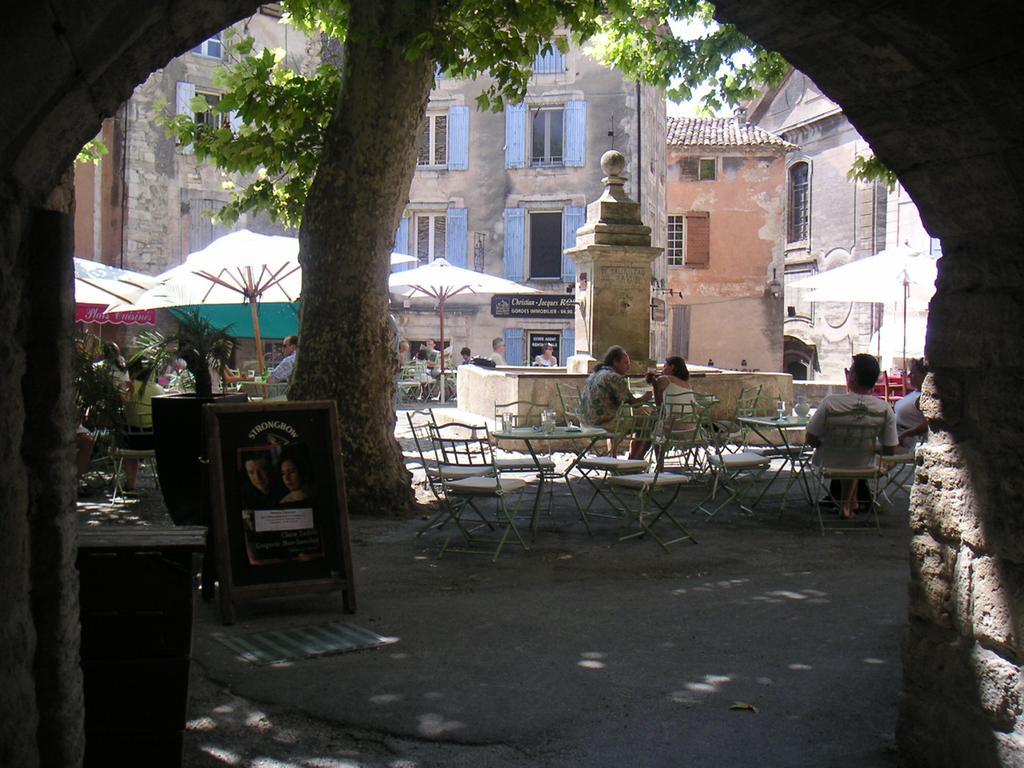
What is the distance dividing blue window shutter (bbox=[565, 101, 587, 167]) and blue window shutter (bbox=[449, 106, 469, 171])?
2.66 metres

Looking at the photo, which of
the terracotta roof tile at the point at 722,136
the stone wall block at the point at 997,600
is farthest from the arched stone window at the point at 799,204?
the stone wall block at the point at 997,600

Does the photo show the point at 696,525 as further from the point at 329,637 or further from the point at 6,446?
the point at 6,446

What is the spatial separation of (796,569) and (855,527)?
Result: 1.75 meters

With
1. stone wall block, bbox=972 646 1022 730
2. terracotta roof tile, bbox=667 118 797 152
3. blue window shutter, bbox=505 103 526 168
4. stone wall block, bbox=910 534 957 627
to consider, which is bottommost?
A: stone wall block, bbox=972 646 1022 730

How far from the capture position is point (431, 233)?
99.1 ft

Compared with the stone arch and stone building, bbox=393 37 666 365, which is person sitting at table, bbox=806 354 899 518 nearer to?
the stone arch

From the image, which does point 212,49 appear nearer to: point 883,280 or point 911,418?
point 883,280

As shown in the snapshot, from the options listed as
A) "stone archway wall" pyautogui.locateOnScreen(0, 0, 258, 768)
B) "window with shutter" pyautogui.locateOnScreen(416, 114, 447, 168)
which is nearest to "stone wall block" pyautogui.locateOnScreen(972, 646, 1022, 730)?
"stone archway wall" pyautogui.locateOnScreen(0, 0, 258, 768)

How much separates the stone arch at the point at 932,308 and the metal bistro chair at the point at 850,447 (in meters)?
4.69

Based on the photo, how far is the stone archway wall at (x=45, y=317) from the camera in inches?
109

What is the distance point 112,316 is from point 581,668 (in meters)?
19.1

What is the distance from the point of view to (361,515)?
930 cm

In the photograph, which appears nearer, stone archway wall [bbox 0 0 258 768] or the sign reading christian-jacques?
stone archway wall [bbox 0 0 258 768]

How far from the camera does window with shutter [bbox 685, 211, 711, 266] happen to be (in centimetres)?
3619
